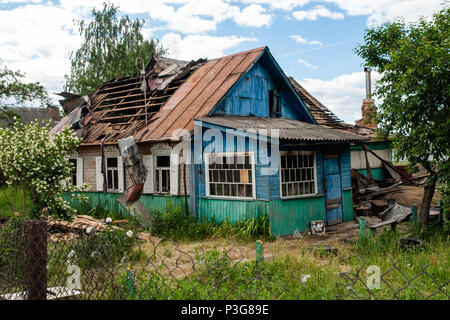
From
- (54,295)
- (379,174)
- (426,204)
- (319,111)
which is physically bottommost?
(54,295)

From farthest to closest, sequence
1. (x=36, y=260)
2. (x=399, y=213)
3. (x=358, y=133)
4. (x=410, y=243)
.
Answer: (x=358, y=133) → (x=399, y=213) → (x=410, y=243) → (x=36, y=260)

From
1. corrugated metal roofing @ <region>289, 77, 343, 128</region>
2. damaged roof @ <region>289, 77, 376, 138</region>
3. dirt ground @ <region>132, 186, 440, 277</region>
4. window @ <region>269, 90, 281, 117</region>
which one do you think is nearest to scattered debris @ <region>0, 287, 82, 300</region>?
dirt ground @ <region>132, 186, 440, 277</region>

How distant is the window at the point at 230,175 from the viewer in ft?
35.2

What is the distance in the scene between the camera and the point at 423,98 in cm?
829

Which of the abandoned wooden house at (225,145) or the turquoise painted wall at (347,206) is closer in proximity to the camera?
the abandoned wooden house at (225,145)

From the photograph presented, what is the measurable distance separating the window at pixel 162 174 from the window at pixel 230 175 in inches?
69.9

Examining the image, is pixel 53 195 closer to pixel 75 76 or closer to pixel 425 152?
pixel 425 152

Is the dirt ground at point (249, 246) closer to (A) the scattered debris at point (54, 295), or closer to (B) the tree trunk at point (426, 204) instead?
(B) the tree trunk at point (426, 204)

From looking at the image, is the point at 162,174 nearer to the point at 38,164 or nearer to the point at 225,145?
the point at 225,145

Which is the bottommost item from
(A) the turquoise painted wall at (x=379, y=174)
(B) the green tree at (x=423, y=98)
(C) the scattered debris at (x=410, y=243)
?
(C) the scattered debris at (x=410, y=243)

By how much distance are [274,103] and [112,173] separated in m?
6.61

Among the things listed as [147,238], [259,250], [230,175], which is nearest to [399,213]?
[230,175]

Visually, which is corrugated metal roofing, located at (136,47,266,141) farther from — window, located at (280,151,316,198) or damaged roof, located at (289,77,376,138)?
damaged roof, located at (289,77,376,138)

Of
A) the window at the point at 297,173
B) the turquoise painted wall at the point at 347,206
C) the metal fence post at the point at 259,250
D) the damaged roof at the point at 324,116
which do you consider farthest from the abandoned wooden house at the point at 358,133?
the metal fence post at the point at 259,250
